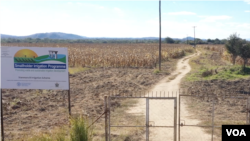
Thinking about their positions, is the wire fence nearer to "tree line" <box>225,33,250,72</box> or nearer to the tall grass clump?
the tall grass clump

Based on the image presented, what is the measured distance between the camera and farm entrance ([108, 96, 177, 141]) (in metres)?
7.95

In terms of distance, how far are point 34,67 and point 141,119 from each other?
4.79m

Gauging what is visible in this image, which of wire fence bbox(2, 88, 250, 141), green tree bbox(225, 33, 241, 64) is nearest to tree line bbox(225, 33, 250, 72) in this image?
green tree bbox(225, 33, 241, 64)

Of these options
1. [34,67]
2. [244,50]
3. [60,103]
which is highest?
[244,50]

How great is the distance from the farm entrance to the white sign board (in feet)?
6.39

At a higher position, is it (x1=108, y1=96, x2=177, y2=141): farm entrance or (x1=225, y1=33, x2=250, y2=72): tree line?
(x1=225, y1=33, x2=250, y2=72): tree line

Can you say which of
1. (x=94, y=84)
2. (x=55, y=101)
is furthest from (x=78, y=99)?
(x=94, y=84)

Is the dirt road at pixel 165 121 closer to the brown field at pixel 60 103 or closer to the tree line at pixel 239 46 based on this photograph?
the brown field at pixel 60 103

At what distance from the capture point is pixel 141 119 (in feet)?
35.7

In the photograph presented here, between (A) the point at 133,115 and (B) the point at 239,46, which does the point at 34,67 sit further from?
(B) the point at 239,46

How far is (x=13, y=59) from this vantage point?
333 inches

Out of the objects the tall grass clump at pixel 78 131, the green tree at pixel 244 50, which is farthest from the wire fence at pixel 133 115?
the green tree at pixel 244 50

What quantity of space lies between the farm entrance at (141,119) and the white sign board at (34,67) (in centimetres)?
195

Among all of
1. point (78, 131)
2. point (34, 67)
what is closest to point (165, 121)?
point (78, 131)
